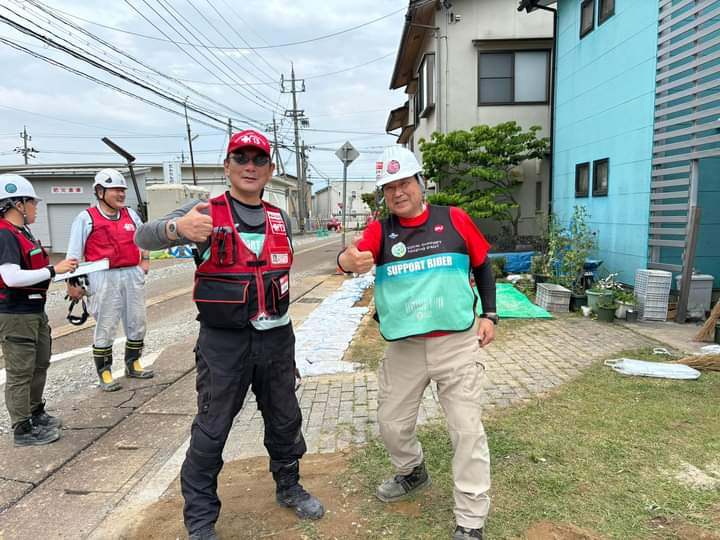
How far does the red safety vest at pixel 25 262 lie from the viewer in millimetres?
3549

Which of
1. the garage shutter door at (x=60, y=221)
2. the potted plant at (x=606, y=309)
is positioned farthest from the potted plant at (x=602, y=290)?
the garage shutter door at (x=60, y=221)

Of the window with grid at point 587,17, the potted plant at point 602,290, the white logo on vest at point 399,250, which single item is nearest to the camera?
the white logo on vest at point 399,250

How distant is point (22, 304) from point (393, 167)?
9.67 feet

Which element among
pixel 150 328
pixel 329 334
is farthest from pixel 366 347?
pixel 150 328

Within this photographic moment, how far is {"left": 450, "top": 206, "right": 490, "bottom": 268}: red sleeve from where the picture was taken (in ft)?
8.72

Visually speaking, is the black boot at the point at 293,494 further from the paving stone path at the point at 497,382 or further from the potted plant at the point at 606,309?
the potted plant at the point at 606,309

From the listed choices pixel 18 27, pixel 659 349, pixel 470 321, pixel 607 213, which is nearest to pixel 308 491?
pixel 470 321

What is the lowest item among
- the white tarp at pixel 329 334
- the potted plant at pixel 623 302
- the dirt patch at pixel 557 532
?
the white tarp at pixel 329 334

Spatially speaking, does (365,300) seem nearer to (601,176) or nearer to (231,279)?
(601,176)

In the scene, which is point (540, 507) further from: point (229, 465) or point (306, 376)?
point (306, 376)

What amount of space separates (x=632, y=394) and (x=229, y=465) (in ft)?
11.2

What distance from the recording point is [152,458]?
356 centimetres

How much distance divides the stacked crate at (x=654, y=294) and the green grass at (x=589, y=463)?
2620mm

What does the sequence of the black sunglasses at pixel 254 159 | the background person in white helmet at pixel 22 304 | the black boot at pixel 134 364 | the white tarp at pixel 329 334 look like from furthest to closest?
the white tarp at pixel 329 334 → the black boot at pixel 134 364 → the background person in white helmet at pixel 22 304 → the black sunglasses at pixel 254 159
